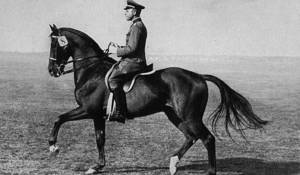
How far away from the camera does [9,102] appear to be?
2391 centimetres

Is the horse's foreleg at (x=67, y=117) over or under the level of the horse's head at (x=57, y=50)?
under

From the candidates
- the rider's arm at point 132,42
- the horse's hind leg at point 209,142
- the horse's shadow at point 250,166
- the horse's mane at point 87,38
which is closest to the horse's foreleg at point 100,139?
the horse's mane at point 87,38

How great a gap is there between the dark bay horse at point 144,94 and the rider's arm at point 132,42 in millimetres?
580

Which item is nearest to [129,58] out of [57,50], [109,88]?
[109,88]

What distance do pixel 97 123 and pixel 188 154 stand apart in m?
2.96

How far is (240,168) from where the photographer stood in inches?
423

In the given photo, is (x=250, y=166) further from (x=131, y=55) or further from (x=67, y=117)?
(x=67, y=117)

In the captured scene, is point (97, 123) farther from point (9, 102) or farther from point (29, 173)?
point (9, 102)

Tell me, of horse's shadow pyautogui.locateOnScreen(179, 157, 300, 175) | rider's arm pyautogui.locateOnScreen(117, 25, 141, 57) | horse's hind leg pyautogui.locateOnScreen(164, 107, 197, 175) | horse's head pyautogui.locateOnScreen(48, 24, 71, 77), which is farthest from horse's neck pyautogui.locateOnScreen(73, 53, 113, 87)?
horse's shadow pyautogui.locateOnScreen(179, 157, 300, 175)

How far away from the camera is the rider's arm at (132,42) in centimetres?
958

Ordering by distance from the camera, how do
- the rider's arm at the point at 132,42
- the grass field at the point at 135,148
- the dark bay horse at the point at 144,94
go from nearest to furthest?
1. the dark bay horse at the point at 144,94
2. the rider's arm at the point at 132,42
3. the grass field at the point at 135,148

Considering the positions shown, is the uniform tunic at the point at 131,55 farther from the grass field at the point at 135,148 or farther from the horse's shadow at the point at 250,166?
the horse's shadow at the point at 250,166

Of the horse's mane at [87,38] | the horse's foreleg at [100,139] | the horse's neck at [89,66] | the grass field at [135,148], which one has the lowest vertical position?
the grass field at [135,148]

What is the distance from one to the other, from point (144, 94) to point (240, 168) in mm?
2867
